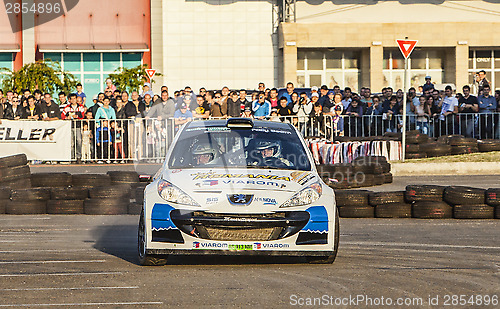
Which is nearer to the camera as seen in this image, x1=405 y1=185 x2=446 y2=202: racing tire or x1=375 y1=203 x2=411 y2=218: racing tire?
x1=405 y1=185 x2=446 y2=202: racing tire

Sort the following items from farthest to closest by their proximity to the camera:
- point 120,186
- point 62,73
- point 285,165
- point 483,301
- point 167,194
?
point 62,73, point 120,186, point 285,165, point 167,194, point 483,301

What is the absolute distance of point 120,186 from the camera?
13.4m

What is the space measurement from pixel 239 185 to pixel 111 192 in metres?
5.60

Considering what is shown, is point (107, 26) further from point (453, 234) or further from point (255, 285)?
point (255, 285)

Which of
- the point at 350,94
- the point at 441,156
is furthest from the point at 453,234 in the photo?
the point at 350,94

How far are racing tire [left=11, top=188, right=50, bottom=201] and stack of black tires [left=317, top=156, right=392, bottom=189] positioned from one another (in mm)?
5108

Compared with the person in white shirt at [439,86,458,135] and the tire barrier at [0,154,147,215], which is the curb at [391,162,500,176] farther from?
the tire barrier at [0,154,147,215]

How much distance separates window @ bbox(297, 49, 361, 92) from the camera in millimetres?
44062

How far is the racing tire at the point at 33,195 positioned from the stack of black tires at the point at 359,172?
5108mm

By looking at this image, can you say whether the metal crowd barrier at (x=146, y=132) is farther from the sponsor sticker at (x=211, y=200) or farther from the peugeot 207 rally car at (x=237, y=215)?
the sponsor sticker at (x=211, y=200)

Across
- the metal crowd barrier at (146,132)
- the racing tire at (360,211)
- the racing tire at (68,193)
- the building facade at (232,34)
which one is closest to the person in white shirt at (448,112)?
the metal crowd barrier at (146,132)

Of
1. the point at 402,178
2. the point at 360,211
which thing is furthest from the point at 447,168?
the point at 360,211

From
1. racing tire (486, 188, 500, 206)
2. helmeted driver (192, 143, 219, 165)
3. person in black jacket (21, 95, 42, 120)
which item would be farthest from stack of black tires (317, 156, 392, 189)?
person in black jacket (21, 95, 42, 120)

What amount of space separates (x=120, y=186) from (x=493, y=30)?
32659 millimetres
